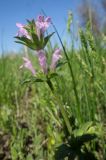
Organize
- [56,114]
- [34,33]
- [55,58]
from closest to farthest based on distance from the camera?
[34,33], [55,58], [56,114]

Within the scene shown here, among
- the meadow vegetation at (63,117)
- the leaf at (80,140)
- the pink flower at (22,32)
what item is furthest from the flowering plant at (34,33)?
the leaf at (80,140)

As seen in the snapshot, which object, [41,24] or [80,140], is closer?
[41,24]

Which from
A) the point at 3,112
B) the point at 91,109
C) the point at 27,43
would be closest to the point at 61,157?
the point at 91,109

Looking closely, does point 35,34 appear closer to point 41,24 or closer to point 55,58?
point 41,24

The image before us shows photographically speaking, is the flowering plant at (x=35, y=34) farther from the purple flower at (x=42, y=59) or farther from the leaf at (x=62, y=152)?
the leaf at (x=62, y=152)

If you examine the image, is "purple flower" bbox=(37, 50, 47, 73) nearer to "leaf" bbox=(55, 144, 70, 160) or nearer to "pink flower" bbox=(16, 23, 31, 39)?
"pink flower" bbox=(16, 23, 31, 39)

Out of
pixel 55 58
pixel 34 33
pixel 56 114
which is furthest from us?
pixel 56 114

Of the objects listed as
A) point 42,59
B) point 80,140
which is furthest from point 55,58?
point 80,140
